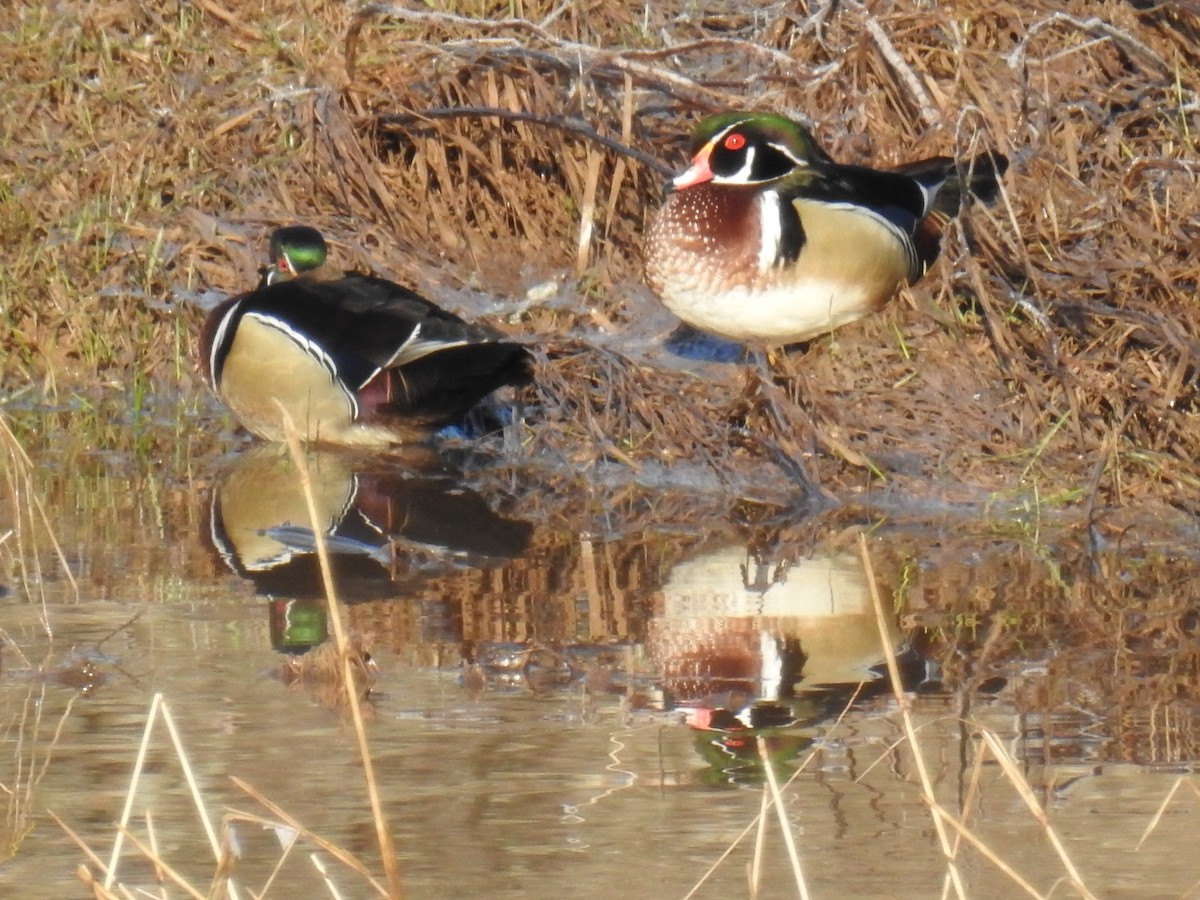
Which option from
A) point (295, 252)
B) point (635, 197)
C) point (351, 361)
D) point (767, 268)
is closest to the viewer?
Answer: point (767, 268)

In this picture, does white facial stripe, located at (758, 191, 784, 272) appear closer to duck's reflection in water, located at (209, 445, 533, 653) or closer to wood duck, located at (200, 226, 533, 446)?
wood duck, located at (200, 226, 533, 446)

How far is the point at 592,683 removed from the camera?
3.71 meters

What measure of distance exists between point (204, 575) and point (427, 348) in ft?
4.52

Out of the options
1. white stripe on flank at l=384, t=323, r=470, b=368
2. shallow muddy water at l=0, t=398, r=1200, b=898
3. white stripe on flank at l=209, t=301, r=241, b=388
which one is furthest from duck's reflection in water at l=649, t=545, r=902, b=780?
white stripe on flank at l=209, t=301, r=241, b=388

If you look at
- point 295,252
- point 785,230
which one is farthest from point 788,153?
point 295,252

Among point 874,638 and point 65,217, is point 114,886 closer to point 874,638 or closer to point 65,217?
point 874,638

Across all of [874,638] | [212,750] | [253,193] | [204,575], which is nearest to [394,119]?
[253,193]

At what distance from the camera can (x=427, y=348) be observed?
19.2 feet

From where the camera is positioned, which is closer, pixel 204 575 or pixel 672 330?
pixel 204 575

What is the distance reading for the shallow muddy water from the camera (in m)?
2.84

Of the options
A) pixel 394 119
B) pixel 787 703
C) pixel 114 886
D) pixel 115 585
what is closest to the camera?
pixel 114 886

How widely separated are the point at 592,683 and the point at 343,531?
145cm

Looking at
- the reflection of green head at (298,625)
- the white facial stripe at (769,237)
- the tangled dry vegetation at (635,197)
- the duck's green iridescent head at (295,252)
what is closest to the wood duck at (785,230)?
the white facial stripe at (769,237)

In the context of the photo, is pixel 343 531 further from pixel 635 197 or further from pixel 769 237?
pixel 635 197
